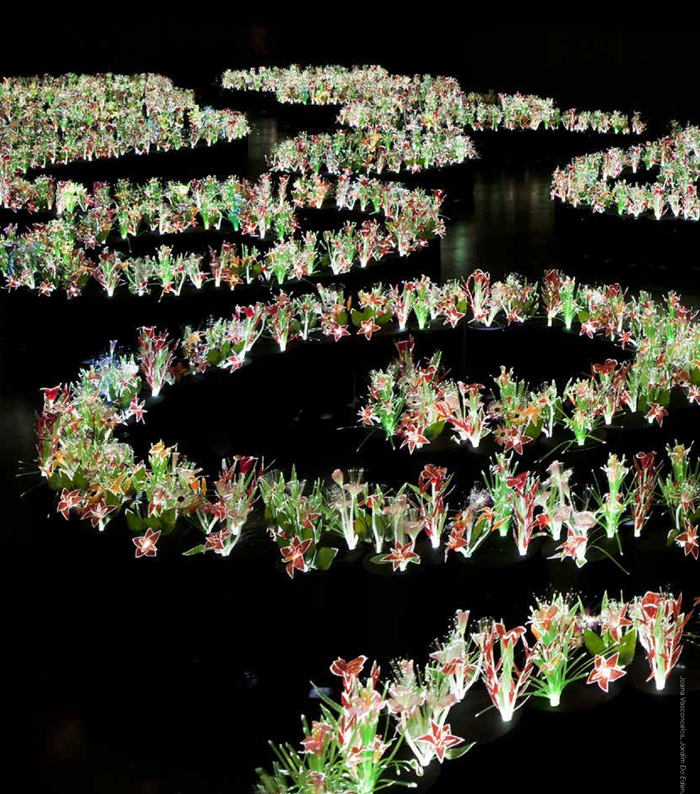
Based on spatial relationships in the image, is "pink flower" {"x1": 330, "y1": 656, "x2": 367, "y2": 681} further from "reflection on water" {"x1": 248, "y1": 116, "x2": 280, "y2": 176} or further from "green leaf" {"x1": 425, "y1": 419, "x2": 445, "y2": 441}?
"reflection on water" {"x1": 248, "y1": 116, "x2": 280, "y2": 176}

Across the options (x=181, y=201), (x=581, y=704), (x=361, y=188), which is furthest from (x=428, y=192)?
(x=581, y=704)

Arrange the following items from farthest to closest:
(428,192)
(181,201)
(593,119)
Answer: (593,119) < (428,192) < (181,201)

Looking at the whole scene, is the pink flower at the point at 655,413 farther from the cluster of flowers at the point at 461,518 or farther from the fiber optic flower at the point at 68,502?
the fiber optic flower at the point at 68,502

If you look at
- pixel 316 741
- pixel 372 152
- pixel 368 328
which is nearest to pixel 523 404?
pixel 368 328

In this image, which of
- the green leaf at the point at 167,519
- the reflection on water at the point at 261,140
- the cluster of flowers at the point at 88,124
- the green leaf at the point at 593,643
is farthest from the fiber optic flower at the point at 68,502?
the reflection on water at the point at 261,140

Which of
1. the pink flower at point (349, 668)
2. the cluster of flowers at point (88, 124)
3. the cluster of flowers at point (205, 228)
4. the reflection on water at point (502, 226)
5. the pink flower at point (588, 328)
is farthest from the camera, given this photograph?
the cluster of flowers at point (88, 124)

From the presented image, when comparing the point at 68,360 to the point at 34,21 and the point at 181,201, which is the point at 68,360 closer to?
the point at 181,201

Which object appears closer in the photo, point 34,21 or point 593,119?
point 593,119
